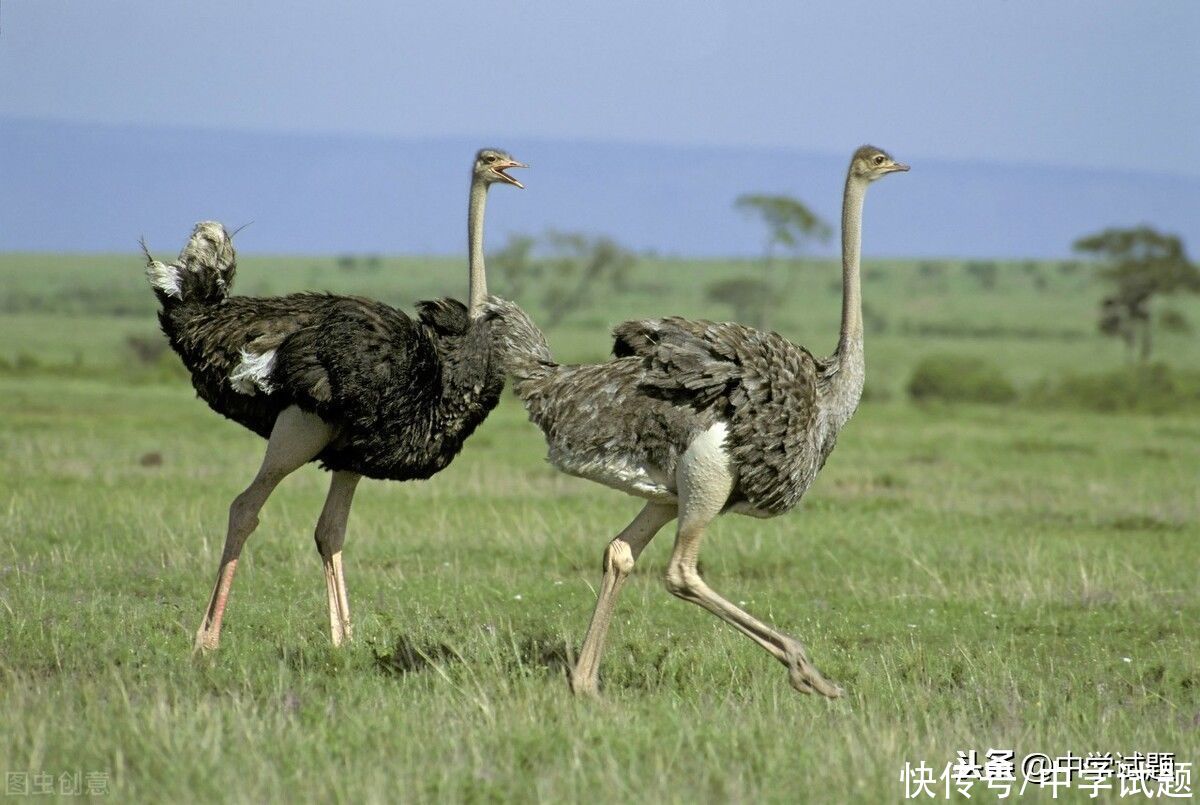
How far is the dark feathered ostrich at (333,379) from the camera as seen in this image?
21.7 ft

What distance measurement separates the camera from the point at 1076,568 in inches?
371

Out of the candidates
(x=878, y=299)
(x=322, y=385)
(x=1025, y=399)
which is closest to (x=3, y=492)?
Answer: (x=322, y=385)

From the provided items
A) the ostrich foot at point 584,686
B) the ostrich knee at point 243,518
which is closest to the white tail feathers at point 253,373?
the ostrich knee at point 243,518

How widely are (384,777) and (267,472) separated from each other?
2.51 m

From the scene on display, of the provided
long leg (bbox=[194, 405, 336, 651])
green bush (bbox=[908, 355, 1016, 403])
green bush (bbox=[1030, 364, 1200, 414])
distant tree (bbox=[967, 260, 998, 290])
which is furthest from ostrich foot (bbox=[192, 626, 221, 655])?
distant tree (bbox=[967, 260, 998, 290])

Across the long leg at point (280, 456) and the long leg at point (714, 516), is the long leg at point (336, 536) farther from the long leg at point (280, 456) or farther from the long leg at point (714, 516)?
the long leg at point (714, 516)

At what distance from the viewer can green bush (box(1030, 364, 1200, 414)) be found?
1151 inches

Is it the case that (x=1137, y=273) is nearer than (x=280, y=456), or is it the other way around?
(x=280, y=456)

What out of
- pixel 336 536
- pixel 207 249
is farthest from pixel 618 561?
pixel 207 249

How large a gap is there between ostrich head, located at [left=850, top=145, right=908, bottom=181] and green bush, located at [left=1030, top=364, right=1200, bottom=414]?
23015mm

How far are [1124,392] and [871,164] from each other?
24834mm

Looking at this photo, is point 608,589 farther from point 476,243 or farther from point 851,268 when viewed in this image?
point 476,243

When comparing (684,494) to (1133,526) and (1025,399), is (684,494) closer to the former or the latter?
(1133,526)

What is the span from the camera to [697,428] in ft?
19.4
